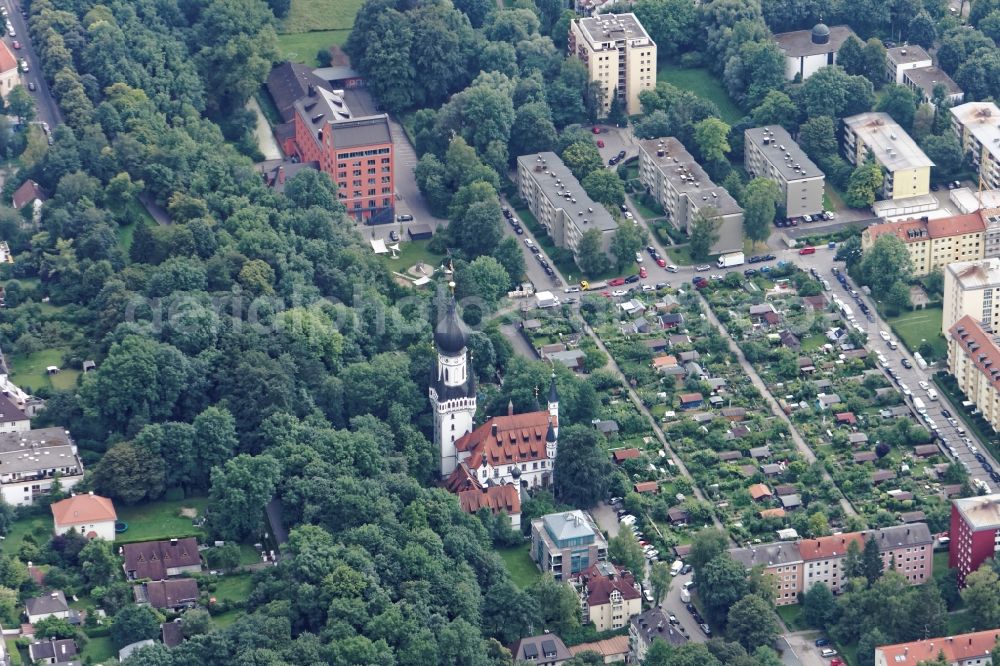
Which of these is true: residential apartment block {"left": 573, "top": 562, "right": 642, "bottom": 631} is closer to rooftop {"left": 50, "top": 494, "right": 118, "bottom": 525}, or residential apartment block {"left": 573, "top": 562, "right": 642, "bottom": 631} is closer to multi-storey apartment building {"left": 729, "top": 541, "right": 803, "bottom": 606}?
multi-storey apartment building {"left": 729, "top": 541, "right": 803, "bottom": 606}

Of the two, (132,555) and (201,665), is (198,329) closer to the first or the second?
(132,555)

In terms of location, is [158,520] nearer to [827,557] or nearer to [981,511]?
[827,557]

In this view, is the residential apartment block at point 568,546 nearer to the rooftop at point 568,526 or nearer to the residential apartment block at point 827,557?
the rooftop at point 568,526

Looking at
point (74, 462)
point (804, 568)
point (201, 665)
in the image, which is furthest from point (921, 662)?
point (74, 462)

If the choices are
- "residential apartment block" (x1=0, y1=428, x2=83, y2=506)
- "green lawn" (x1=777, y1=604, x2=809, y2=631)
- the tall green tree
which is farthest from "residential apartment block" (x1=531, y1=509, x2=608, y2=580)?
"residential apartment block" (x1=0, y1=428, x2=83, y2=506)

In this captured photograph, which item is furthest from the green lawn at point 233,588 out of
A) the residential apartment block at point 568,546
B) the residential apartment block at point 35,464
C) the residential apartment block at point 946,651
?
the residential apartment block at point 946,651
